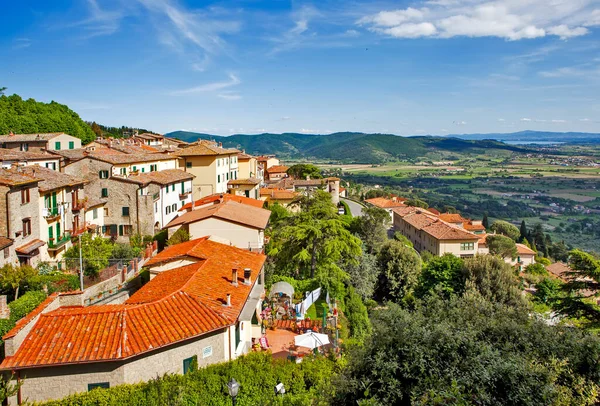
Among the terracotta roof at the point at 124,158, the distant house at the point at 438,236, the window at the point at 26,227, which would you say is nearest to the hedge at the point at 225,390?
the window at the point at 26,227

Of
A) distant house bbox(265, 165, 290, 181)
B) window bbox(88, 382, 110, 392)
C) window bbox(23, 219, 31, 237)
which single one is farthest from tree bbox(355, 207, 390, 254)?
distant house bbox(265, 165, 290, 181)

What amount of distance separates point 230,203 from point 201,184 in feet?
47.0

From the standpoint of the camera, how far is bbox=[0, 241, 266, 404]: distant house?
13.0 metres

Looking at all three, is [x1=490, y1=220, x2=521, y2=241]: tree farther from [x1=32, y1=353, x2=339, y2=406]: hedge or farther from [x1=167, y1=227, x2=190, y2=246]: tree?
[x1=32, y1=353, x2=339, y2=406]: hedge

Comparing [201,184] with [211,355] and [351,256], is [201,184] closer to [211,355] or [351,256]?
[351,256]

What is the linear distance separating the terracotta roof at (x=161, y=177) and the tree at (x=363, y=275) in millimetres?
17889

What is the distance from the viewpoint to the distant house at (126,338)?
42.7 ft

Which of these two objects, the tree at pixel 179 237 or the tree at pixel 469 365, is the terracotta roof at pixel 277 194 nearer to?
the tree at pixel 179 237

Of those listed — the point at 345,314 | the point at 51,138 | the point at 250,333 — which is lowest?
the point at 345,314

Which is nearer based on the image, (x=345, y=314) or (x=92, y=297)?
(x=92, y=297)

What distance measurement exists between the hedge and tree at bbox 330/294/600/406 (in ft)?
4.61

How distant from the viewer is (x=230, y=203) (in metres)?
38.8

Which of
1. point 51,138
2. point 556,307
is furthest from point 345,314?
point 51,138

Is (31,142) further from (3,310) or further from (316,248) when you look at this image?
(3,310)
